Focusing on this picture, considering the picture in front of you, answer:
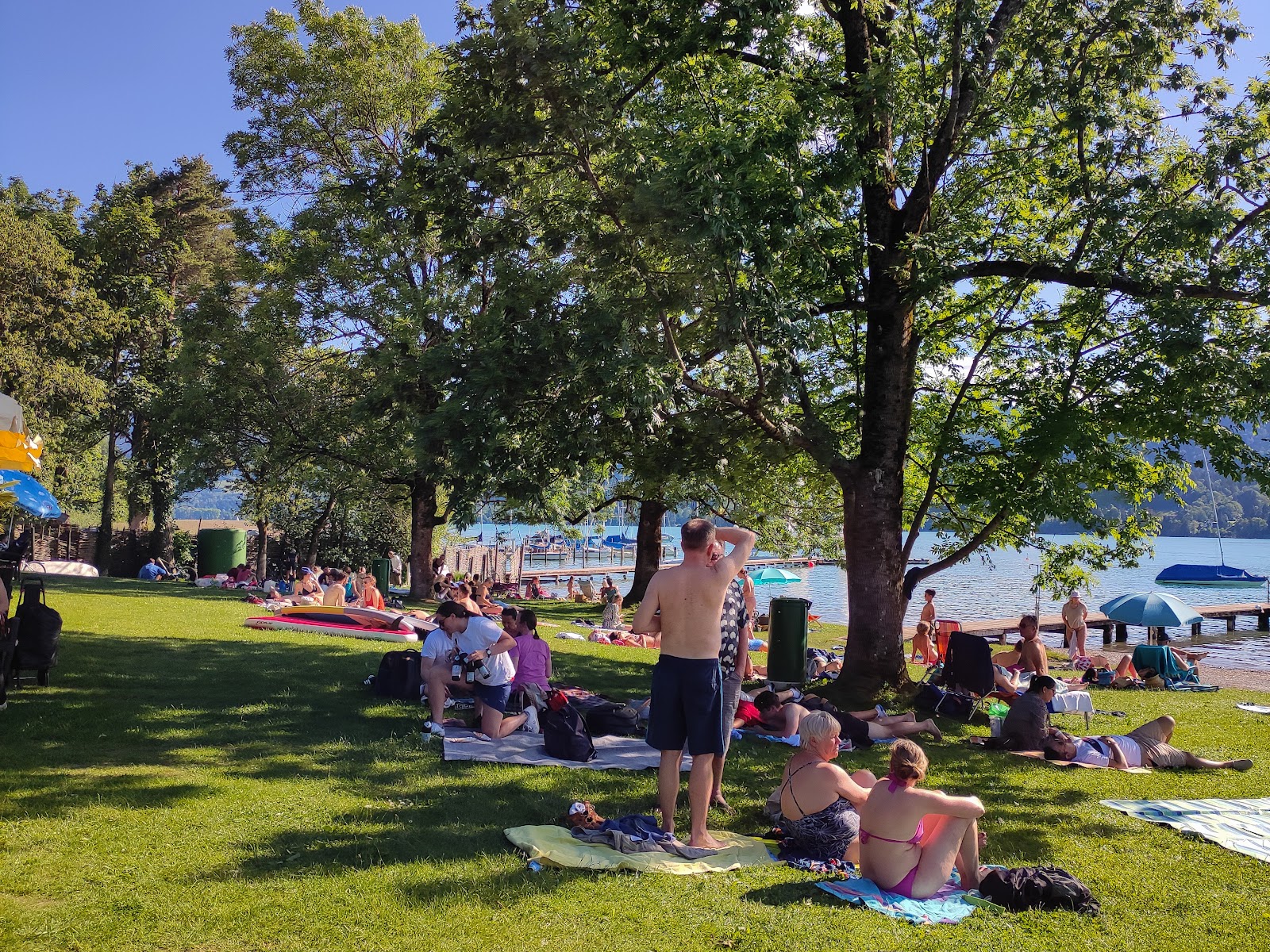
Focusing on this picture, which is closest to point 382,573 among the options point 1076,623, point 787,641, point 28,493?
point 28,493

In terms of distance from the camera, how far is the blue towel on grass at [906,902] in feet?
15.9

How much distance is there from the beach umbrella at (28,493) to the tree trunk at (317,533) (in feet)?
57.7

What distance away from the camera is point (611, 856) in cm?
540

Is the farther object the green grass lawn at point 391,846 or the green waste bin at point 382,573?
the green waste bin at point 382,573

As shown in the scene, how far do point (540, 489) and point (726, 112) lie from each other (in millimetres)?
5591

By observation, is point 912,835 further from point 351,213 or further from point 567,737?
point 351,213

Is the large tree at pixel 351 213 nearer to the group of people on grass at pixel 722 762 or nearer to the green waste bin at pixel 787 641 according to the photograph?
the green waste bin at pixel 787 641

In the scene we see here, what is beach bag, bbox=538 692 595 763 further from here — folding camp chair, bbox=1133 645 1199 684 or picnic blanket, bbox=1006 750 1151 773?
folding camp chair, bbox=1133 645 1199 684

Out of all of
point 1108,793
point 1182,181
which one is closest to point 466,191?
point 1182,181

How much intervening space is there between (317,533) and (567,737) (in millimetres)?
25587

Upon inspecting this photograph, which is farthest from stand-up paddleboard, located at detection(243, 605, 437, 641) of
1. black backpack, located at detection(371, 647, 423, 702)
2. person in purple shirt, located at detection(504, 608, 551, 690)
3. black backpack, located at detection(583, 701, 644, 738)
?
black backpack, located at detection(583, 701, 644, 738)

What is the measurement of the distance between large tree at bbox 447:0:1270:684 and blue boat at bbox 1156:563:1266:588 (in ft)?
93.6

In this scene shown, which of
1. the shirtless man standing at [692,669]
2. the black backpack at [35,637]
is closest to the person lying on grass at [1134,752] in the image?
the shirtless man standing at [692,669]

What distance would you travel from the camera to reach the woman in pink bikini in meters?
5.17
